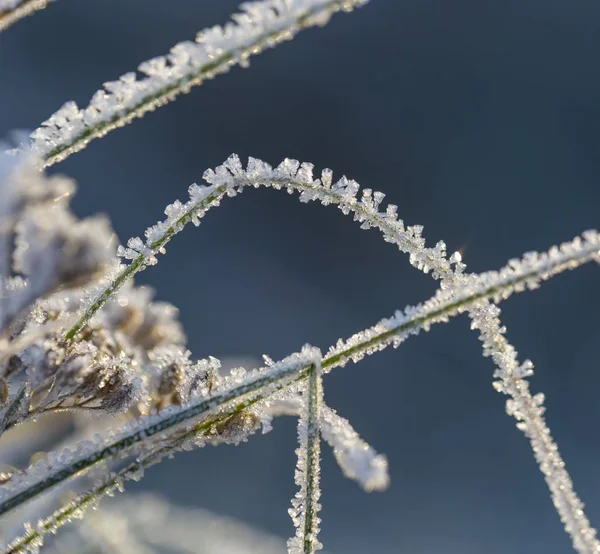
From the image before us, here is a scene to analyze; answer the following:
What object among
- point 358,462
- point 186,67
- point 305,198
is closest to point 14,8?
point 186,67

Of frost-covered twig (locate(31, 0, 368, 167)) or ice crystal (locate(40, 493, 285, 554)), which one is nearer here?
frost-covered twig (locate(31, 0, 368, 167))

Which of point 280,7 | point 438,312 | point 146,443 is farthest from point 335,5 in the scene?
point 146,443

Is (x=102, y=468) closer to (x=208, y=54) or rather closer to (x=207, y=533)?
(x=208, y=54)

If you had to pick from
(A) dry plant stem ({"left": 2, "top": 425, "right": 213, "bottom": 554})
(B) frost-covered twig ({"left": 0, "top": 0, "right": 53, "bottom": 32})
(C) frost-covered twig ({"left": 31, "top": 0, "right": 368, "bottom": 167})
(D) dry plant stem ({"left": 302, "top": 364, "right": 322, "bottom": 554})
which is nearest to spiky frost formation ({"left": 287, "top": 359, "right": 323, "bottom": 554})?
(D) dry plant stem ({"left": 302, "top": 364, "right": 322, "bottom": 554})

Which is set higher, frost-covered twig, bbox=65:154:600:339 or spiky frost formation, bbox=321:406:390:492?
frost-covered twig, bbox=65:154:600:339

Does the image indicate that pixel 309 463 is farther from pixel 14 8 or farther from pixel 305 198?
pixel 14 8

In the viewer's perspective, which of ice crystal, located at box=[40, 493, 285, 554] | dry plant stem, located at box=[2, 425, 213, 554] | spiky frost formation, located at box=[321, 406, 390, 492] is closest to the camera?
spiky frost formation, located at box=[321, 406, 390, 492]

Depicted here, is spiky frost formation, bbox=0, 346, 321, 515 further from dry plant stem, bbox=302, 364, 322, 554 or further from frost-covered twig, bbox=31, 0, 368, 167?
frost-covered twig, bbox=31, 0, 368, 167
